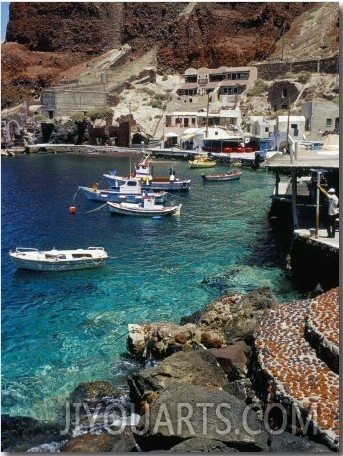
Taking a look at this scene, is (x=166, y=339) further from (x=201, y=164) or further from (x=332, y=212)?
(x=201, y=164)

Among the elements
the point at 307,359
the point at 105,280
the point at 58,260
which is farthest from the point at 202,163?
the point at 307,359

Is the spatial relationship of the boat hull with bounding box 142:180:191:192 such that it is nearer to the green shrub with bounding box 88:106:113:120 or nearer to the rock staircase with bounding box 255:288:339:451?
the rock staircase with bounding box 255:288:339:451

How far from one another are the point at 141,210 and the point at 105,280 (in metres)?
13.0

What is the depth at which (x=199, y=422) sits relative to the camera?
381 inches

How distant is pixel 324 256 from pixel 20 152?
7246 centimetres

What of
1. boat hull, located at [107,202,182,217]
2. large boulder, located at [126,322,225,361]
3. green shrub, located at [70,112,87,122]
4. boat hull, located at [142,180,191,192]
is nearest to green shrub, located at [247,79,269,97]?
green shrub, located at [70,112,87,122]

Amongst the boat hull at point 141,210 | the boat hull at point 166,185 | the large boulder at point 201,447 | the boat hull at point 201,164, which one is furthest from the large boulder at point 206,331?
the boat hull at point 201,164

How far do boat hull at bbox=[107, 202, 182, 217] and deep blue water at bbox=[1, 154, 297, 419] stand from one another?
0.65 m

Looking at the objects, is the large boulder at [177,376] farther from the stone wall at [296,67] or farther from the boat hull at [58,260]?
the stone wall at [296,67]

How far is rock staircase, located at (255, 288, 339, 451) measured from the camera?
31.5 ft

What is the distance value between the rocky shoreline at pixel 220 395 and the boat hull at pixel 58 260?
825cm

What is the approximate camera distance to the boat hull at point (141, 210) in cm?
3478

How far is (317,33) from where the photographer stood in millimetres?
100125

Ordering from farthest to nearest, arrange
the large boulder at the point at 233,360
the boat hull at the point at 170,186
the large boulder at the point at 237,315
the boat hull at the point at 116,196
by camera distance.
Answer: the boat hull at the point at 170,186 < the boat hull at the point at 116,196 < the large boulder at the point at 237,315 < the large boulder at the point at 233,360
